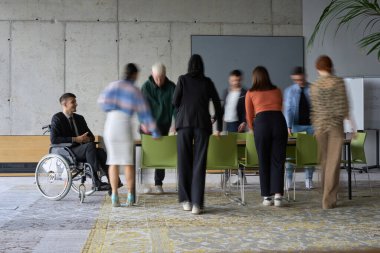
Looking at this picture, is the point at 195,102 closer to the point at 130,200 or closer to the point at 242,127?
the point at 130,200

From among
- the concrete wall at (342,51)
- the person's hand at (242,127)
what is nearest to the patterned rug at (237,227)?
the person's hand at (242,127)

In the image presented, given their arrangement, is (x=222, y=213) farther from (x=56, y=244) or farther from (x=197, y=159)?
(x=56, y=244)

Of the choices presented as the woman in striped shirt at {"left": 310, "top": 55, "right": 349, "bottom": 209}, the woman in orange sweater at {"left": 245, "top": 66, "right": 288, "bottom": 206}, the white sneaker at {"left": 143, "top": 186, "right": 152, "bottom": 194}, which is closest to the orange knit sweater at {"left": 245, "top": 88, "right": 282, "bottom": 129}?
the woman in orange sweater at {"left": 245, "top": 66, "right": 288, "bottom": 206}

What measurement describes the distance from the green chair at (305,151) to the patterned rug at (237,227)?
0.40 metres

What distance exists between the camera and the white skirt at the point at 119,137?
16.1 feet

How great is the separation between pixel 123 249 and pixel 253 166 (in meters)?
2.34

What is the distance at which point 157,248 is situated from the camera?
3395 mm

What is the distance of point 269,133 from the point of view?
16.7 feet

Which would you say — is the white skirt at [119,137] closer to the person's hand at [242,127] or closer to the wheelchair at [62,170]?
the wheelchair at [62,170]

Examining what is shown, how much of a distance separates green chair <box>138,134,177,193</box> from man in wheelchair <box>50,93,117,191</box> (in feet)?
1.73

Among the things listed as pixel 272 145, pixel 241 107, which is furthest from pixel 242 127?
pixel 272 145

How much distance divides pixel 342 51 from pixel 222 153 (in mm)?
5474

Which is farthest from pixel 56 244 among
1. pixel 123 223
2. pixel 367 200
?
pixel 367 200

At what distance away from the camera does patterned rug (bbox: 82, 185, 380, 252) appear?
3441mm
